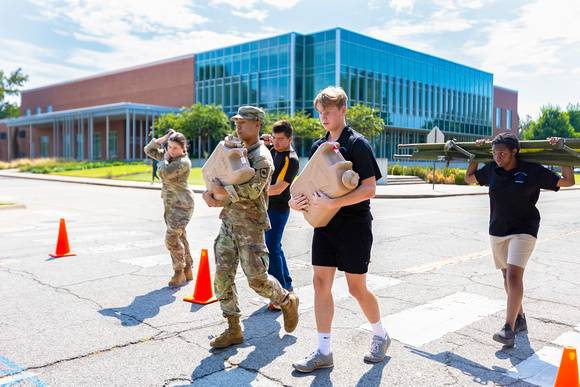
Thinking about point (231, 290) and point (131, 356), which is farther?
point (231, 290)

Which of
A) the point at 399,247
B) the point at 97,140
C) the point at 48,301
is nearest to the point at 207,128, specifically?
the point at 97,140

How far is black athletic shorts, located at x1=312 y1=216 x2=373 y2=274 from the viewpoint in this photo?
380cm

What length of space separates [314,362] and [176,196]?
3.16 m

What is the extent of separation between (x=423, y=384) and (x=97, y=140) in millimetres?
66363

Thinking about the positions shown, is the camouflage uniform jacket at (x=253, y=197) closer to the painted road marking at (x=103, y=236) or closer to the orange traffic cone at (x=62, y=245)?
the orange traffic cone at (x=62, y=245)

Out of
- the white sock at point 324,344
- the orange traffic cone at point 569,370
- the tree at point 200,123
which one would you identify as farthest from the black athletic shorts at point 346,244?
the tree at point 200,123

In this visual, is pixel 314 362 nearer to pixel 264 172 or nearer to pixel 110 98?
pixel 264 172

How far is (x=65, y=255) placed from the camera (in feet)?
26.7

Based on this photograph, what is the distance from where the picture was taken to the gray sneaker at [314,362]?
12.5ft

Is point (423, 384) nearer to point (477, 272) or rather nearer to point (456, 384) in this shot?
point (456, 384)

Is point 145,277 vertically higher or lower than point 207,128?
lower

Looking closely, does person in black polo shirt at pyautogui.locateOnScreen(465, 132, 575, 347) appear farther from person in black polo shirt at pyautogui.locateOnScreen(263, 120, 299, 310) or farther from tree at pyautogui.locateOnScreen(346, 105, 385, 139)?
tree at pyautogui.locateOnScreen(346, 105, 385, 139)

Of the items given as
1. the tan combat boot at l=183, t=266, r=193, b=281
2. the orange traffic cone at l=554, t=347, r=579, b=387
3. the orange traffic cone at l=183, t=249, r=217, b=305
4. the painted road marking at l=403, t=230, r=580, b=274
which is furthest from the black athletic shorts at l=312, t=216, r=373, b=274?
the painted road marking at l=403, t=230, r=580, b=274

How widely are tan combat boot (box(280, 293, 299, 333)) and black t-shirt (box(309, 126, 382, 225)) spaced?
1.04 m
